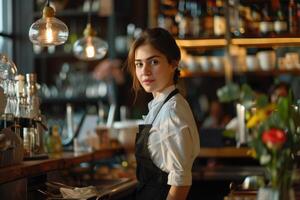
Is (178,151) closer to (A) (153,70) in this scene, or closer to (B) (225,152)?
(A) (153,70)

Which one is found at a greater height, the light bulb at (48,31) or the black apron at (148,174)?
the light bulb at (48,31)

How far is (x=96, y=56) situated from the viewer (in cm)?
527

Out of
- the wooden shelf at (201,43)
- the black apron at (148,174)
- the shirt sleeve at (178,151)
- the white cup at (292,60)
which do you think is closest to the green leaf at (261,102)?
the shirt sleeve at (178,151)

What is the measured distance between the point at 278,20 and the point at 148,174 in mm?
3378

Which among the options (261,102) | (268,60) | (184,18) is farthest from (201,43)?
(261,102)

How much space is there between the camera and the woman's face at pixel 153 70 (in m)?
3.14

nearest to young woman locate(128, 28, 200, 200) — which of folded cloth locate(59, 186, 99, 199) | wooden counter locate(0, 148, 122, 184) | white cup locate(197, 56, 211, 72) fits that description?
folded cloth locate(59, 186, 99, 199)

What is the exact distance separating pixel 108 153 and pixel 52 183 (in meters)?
1.59

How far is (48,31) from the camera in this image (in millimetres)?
4016

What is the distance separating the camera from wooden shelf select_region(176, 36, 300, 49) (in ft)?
16.6

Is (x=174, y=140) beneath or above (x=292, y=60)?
beneath

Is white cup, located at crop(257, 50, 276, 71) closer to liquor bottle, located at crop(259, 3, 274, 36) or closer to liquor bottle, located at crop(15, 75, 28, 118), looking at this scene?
liquor bottle, located at crop(259, 3, 274, 36)

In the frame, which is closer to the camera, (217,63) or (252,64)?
(252,64)

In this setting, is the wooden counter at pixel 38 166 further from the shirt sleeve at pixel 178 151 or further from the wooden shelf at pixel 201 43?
the wooden shelf at pixel 201 43
